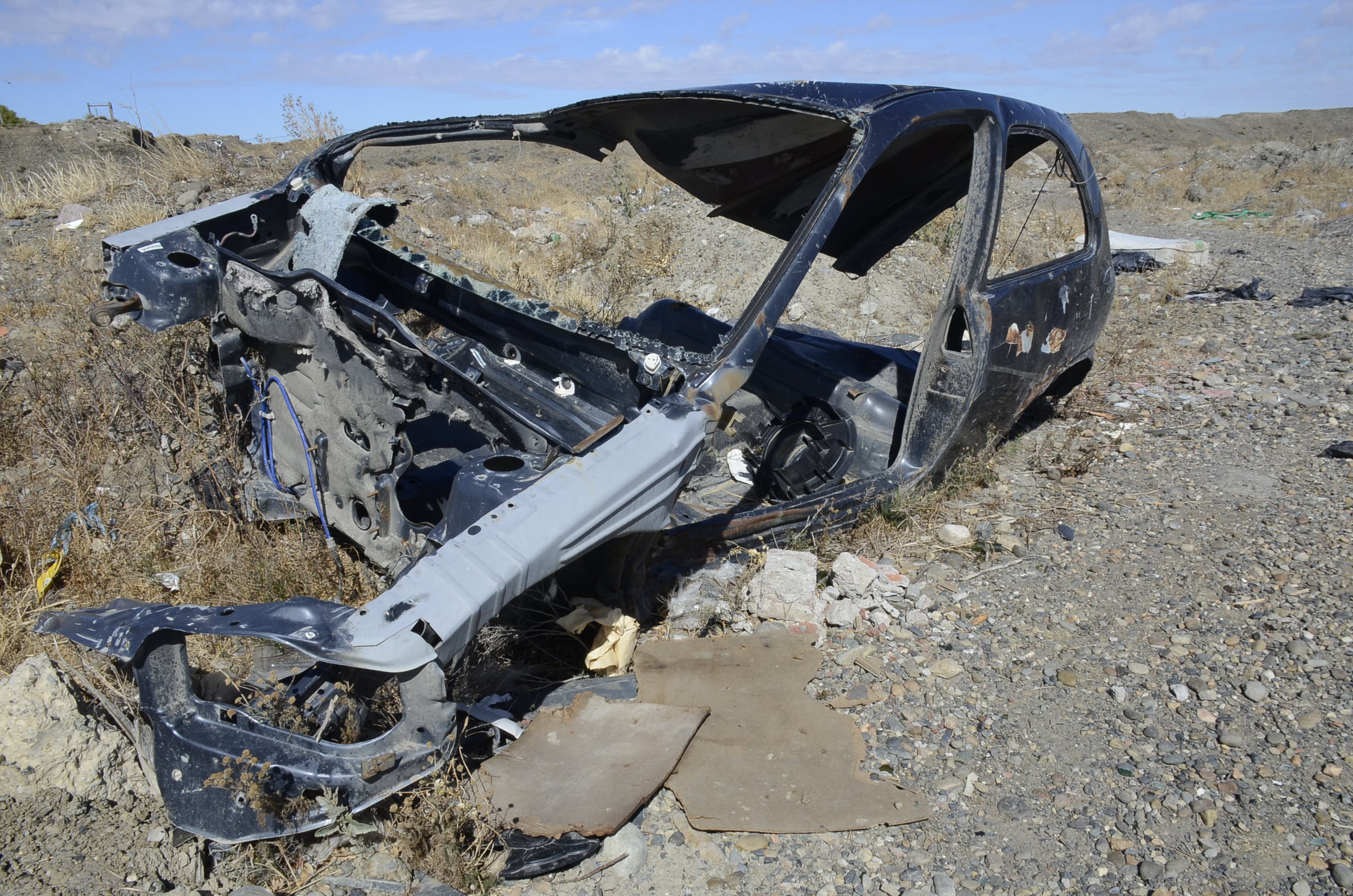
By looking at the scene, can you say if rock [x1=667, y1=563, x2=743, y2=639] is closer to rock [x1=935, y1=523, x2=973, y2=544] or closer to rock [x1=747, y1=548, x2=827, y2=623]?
rock [x1=747, y1=548, x2=827, y2=623]

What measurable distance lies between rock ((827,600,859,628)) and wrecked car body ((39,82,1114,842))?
0.35 m

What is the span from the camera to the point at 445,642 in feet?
6.48

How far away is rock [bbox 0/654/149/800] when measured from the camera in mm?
2305

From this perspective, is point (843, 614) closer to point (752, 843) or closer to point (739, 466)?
point (752, 843)

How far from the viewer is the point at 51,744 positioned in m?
2.32

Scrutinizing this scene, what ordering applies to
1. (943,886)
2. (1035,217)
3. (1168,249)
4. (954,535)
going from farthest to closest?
(1035,217)
(1168,249)
(954,535)
(943,886)

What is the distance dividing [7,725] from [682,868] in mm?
1838

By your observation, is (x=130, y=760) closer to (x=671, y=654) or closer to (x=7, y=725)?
(x=7, y=725)

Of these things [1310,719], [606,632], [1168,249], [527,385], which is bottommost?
[1310,719]

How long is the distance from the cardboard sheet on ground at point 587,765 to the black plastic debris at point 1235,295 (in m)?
7.21

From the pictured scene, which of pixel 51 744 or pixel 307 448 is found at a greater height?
pixel 307 448

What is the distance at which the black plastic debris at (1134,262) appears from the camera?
29.4 ft

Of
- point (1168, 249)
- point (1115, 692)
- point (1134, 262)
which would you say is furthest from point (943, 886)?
point (1168, 249)

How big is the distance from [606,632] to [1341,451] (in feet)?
12.8
